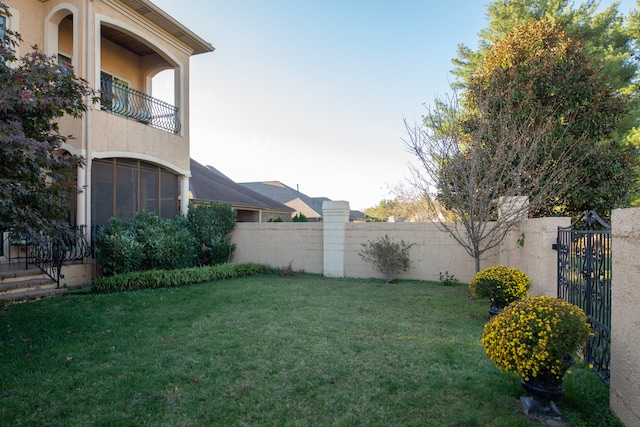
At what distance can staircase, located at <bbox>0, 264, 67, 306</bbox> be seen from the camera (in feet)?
22.3

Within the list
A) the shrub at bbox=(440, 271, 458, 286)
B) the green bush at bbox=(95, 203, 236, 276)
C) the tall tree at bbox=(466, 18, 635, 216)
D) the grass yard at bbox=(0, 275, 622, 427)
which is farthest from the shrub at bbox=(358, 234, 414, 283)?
the green bush at bbox=(95, 203, 236, 276)

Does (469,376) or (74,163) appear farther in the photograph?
(74,163)

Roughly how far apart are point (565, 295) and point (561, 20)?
1338 cm

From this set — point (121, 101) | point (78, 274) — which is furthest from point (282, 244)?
point (121, 101)

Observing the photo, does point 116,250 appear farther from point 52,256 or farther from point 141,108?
point 141,108

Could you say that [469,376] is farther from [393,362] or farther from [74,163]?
[74,163]

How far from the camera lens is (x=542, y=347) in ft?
9.06

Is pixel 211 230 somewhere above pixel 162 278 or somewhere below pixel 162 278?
above

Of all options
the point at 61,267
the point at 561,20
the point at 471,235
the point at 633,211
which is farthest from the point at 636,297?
the point at 561,20

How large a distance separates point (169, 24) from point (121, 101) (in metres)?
2.59

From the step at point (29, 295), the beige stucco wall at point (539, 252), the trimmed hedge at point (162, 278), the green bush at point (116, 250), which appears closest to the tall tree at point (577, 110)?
the beige stucco wall at point (539, 252)

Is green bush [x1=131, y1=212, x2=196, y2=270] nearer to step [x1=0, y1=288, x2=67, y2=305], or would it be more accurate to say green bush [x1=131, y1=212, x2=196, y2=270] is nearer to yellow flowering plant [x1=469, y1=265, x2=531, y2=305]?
step [x1=0, y1=288, x2=67, y2=305]

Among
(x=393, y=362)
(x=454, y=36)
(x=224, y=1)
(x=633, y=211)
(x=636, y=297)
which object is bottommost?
(x=393, y=362)

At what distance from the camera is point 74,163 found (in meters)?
5.09
